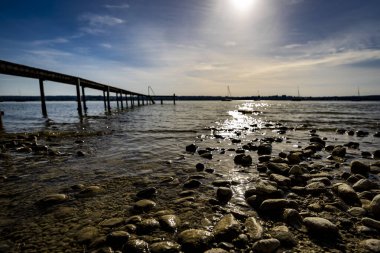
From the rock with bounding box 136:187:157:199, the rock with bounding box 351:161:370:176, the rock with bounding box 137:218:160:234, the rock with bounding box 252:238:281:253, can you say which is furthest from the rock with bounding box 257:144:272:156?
the rock with bounding box 137:218:160:234

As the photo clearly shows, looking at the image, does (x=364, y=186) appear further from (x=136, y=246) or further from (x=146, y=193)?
(x=136, y=246)

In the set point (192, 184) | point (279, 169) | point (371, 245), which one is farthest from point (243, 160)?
point (371, 245)

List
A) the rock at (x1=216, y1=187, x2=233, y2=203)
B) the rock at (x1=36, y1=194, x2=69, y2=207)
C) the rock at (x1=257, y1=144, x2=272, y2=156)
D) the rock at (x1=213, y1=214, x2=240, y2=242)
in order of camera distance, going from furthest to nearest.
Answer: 1. the rock at (x1=257, y1=144, x2=272, y2=156)
2. the rock at (x1=216, y1=187, x2=233, y2=203)
3. the rock at (x1=36, y1=194, x2=69, y2=207)
4. the rock at (x1=213, y1=214, x2=240, y2=242)

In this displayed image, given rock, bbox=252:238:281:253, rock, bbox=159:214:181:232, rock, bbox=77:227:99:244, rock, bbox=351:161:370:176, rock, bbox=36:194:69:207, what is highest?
rock, bbox=36:194:69:207

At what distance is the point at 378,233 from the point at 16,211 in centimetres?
560

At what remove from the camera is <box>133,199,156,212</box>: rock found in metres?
3.99

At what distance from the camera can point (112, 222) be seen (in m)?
3.53

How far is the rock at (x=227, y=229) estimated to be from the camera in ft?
10.3

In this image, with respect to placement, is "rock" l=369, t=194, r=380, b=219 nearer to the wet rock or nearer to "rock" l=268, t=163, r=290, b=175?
"rock" l=268, t=163, r=290, b=175

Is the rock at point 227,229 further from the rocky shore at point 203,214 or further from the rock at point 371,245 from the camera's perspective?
the rock at point 371,245

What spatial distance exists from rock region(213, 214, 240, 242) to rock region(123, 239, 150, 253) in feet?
3.14

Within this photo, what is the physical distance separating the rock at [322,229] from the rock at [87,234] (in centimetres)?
303

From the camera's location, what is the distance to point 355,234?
127 inches

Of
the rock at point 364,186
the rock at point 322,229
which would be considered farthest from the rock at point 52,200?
the rock at point 364,186
